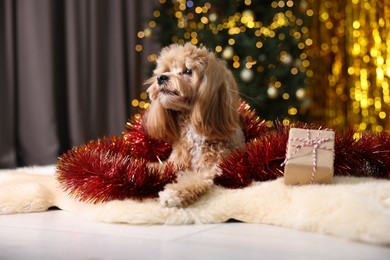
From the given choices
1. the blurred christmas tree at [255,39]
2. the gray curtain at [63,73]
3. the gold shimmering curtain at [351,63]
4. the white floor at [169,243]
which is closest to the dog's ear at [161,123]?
the white floor at [169,243]

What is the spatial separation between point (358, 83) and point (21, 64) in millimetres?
2685

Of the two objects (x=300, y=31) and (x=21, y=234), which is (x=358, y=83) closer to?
(x=300, y=31)

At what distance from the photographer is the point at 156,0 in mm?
4316

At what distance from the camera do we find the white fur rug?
1253 mm

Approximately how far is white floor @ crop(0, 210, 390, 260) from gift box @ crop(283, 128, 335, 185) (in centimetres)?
20

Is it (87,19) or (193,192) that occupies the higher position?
(87,19)

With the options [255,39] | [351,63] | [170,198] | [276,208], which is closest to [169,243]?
[170,198]

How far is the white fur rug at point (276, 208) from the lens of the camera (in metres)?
1.25

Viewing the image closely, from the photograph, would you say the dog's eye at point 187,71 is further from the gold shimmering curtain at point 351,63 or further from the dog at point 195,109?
the gold shimmering curtain at point 351,63

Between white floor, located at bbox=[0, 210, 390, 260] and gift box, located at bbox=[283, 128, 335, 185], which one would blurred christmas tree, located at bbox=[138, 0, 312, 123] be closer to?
gift box, located at bbox=[283, 128, 335, 185]

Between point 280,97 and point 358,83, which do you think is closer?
point 280,97

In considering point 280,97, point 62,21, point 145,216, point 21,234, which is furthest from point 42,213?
point 62,21

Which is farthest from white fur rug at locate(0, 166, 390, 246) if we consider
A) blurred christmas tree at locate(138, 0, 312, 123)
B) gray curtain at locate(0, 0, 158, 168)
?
gray curtain at locate(0, 0, 158, 168)

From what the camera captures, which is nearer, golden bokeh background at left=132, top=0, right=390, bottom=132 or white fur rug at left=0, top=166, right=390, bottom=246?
white fur rug at left=0, top=166, right=390, bottom=246
